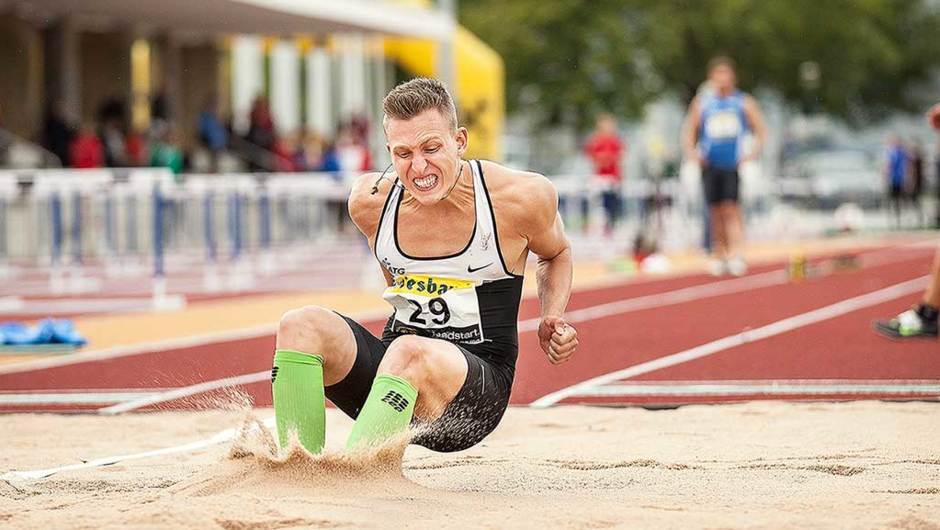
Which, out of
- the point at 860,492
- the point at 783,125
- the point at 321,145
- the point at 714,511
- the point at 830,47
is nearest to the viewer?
the point at 714,511

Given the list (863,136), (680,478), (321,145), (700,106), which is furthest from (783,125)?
(680,478)

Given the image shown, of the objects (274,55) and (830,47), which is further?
(830,47)

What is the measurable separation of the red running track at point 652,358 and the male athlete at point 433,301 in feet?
8.51

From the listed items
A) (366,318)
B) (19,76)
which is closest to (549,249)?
(366,318)

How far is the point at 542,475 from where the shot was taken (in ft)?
19.8

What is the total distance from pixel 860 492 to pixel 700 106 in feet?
42.3

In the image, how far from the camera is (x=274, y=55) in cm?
3872

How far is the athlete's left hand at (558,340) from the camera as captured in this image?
18.5ft

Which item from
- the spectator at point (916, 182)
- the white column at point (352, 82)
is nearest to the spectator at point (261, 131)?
the white column at point (352, 82)

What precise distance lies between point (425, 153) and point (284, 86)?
3356 cm

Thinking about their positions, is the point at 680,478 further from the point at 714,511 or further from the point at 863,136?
the point at 863,136

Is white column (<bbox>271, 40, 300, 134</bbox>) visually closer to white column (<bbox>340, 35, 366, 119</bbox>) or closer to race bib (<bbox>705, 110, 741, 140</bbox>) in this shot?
white column (<bbox>340, 35, 366, 119</bbox>)

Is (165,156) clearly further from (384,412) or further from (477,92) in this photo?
(384,412)

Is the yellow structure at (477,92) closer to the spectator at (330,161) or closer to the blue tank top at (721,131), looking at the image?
the spectator at (330,161)
